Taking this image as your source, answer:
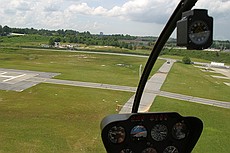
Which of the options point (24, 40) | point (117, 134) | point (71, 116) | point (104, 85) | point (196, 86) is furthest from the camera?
point (24, 40)

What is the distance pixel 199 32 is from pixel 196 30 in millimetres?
21

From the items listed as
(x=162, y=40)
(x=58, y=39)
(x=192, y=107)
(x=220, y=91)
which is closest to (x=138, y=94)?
(x=162, y=40)

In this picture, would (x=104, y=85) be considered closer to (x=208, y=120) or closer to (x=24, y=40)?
(x=208, y=120)

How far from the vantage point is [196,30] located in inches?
54.4

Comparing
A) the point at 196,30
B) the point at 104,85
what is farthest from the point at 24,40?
the point at 196,30

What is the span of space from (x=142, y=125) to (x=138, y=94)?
0.42m

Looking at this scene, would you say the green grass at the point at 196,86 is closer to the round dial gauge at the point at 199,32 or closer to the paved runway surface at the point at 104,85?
the paved runway surface at the point at 104,85

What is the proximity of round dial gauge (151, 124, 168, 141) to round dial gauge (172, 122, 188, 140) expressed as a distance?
0.24 feet

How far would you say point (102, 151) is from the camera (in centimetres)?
656

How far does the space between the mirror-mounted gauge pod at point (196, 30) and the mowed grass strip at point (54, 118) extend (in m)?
5.60

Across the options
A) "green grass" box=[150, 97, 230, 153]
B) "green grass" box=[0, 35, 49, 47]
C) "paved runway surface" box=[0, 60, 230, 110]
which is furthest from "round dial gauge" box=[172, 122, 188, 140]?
"green grass" box=[0, 35, 49, 47]

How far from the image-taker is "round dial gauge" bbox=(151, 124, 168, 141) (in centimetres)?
194

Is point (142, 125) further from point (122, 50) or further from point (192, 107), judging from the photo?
point (122, 50)

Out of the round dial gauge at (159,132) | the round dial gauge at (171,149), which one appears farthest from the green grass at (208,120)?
the round dial gauge at (159,132)
